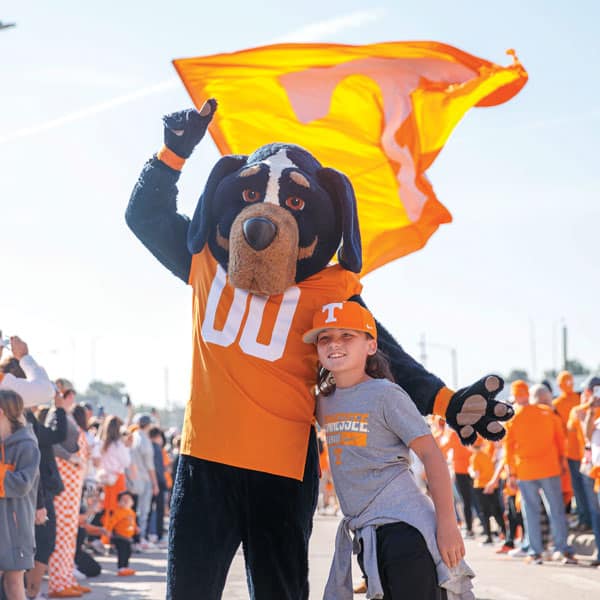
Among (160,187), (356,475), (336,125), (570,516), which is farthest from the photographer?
(570,516)

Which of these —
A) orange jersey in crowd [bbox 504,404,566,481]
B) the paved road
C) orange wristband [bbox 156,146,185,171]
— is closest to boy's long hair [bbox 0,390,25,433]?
the paved road

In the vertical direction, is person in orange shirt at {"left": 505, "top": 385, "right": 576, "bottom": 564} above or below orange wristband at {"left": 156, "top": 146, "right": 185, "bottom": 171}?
below

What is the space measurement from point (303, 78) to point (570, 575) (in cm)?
624

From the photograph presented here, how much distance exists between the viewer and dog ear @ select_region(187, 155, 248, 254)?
478cm

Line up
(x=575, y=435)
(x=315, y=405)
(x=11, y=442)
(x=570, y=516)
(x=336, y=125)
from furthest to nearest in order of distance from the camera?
(x=570, y=516), (x=575, y=435), (x=11, y=442), (x=336, y=125), (x=315, y=405)

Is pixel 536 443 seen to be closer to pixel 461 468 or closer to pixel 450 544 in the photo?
pixel 461 468

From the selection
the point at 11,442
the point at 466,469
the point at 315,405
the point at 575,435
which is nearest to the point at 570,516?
Result: the point at 466,469

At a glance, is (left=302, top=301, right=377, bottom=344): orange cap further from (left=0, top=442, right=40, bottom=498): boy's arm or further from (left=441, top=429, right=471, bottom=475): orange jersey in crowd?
(left=441, top=429, right=471, bottom=475): orange jersey in crowd

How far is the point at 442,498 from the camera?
4.25m

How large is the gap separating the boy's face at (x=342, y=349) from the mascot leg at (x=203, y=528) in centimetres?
56

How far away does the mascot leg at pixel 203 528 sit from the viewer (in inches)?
170

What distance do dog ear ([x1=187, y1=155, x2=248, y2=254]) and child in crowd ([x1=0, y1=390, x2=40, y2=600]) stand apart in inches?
120

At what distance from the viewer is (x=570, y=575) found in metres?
10.8

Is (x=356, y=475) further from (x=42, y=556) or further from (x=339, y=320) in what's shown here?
(x=42, y=556)
